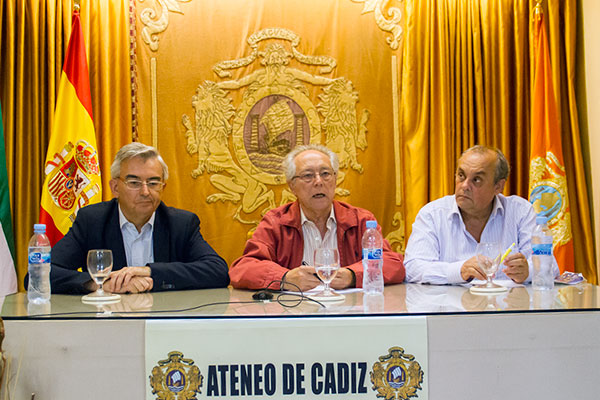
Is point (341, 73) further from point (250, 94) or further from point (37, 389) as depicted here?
point (37, 389)

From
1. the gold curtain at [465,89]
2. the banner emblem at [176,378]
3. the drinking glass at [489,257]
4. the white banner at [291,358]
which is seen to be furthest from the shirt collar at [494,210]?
the banner emblem at [176,378]

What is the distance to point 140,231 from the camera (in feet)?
9.14

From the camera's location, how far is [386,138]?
13.9ft

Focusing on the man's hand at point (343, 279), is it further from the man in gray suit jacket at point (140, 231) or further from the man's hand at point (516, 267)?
the man's hand at point (516, 267)

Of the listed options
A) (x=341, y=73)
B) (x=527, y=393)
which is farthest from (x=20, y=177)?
(x=527, y=393)

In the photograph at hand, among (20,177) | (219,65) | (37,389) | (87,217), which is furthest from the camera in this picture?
(219,65)

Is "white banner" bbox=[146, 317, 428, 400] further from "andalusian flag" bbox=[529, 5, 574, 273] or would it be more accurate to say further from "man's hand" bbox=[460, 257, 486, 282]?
"andalusian flag" bbox=[529, 5, 574, 273]

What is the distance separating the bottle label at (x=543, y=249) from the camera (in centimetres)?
221

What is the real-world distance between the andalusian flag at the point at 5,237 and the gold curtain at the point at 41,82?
189 mm

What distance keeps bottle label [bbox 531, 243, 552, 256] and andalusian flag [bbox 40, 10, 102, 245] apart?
8.97ft

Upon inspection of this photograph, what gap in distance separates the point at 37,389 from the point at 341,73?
10.4 ft

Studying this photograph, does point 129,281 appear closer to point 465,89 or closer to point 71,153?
point 71,153

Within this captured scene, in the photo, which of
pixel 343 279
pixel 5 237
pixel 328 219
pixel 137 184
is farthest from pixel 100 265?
pixel 5 237

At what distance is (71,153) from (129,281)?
1783 millimetres
